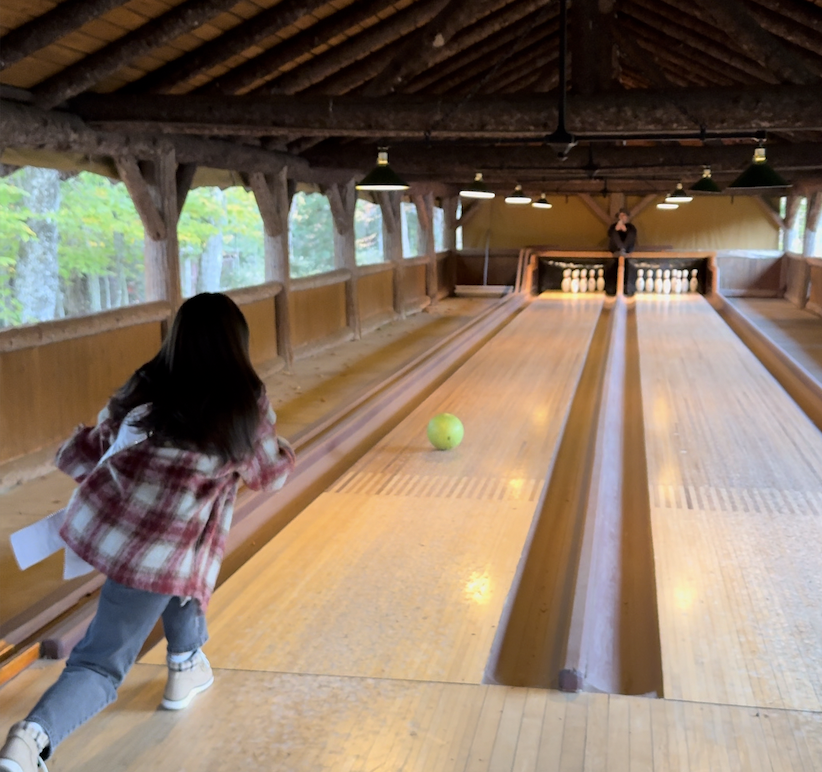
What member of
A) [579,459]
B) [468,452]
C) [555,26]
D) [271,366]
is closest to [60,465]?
[468,452]

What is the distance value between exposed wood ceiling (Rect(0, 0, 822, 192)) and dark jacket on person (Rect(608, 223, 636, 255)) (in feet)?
26.7

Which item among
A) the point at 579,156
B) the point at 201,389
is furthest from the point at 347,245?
the point at 201,389

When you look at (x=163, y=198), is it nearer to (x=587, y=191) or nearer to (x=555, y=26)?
(x=555, y=26)

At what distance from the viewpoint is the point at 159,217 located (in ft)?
21.4

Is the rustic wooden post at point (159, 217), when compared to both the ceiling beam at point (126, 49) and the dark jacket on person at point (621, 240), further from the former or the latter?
the dark jacket on person at point (621, 240)

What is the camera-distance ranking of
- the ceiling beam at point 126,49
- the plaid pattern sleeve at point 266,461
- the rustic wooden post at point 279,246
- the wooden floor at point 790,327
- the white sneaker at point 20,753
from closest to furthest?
1. the white sneaker at point 20,753
2. the plaid pattern sleeve at point 266,461
3. the ceiling beam at point 126,49
4. the rustic wooden post at point 279,246
5. the wooden floor at point 790,327

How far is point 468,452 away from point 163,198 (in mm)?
3074

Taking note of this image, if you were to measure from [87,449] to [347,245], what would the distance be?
905 centimetres

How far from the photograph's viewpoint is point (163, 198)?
21.4ft

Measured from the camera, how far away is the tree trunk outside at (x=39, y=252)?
14.1m

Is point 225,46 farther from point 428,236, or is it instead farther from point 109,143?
point 428,236

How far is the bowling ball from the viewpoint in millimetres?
5246

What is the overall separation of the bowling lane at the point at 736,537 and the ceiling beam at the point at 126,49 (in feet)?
11.2

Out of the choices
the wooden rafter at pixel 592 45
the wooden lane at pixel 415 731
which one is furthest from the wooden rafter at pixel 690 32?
the wooden lane at pixel 415 731
